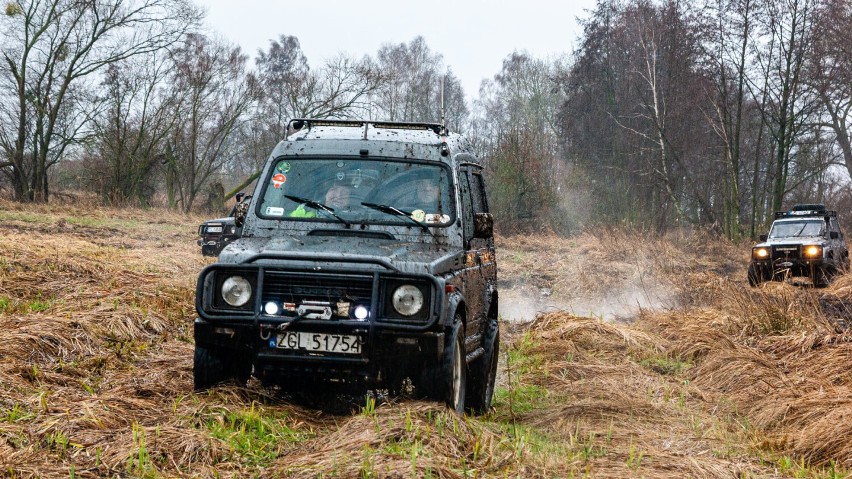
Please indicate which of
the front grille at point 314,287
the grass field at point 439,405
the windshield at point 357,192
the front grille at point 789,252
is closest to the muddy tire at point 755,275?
the front grille at point 789,252

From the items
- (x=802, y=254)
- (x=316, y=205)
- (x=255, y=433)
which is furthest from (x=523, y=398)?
(x=802, y=254)

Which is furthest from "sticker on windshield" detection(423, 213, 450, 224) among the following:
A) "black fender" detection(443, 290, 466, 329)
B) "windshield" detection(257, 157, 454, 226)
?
"black fender" detection(443, 290, 466, 329)

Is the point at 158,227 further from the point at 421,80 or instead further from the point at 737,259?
the point at 421,80

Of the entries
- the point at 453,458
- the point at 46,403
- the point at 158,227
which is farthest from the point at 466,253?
the point at 158,227

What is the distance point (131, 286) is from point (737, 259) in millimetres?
23013

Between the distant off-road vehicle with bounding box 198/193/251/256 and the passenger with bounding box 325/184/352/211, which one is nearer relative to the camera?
the passenger with bounding box 325/184/352/211

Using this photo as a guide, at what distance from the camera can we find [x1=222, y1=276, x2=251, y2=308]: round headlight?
5512 millimetres

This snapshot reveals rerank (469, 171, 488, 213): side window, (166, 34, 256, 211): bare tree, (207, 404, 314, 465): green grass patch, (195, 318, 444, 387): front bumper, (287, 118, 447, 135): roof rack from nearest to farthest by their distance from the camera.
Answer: (207, 404, 314, 465): green grass patch, (195, 318, 444, 387): front bumper, (287, 118, 447, 135): roof rack, (469, 171, 488, 213): side window, (166, 34, 256, 211): bare tree

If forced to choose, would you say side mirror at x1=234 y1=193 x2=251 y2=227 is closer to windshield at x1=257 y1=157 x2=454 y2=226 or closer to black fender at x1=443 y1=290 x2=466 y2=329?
windshield at x1=257 y1=157 x2=454 y2=226

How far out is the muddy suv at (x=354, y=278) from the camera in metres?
5.38

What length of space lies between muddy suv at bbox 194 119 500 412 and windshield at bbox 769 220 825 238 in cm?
1667

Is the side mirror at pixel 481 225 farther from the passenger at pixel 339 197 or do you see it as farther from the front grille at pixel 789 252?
A: the front grille at pixel 789 252

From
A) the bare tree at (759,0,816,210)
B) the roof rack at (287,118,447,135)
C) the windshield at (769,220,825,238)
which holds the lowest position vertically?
the windshield at (769,220,825,238)

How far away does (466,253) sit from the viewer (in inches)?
260
